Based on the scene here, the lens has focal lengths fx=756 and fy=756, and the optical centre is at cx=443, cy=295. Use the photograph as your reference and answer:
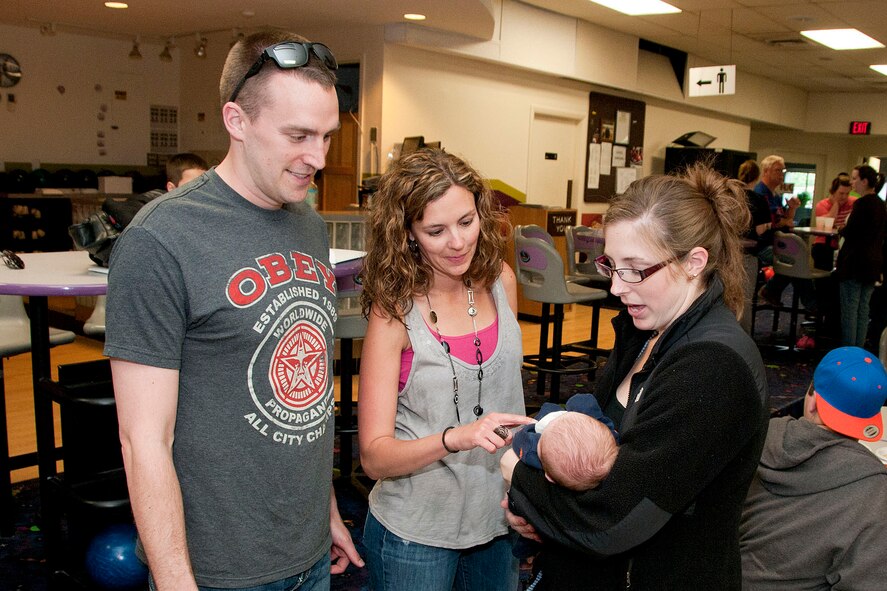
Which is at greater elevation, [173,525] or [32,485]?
[173,525]

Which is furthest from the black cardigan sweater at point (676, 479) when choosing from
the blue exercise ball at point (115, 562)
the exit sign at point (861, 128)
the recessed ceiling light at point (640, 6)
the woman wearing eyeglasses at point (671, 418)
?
the exit sign at point (861, 128)

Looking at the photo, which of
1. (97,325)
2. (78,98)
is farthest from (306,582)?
(78,98)

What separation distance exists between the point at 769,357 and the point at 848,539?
6.09 meters

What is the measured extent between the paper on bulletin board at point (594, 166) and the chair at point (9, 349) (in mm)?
8602

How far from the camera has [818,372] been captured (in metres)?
2.02

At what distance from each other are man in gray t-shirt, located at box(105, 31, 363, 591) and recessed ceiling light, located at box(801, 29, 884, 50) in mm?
10160

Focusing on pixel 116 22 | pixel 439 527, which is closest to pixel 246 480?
pixel 439 527

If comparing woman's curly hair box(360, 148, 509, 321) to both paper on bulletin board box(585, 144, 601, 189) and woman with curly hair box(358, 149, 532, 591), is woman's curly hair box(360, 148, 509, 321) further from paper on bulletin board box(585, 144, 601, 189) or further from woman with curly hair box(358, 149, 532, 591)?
paper on bulletin board box(585, 144, 601, 189)

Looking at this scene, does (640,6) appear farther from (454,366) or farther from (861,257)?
(454,366)

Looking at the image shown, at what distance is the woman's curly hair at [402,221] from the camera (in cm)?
168

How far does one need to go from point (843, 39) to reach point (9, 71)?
10676mm

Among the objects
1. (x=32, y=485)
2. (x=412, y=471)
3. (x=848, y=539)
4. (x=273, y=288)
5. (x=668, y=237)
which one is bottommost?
(x=32, y=485)

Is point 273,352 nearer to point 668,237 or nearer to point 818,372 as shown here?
point 668,237

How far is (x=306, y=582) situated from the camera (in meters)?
1.53
